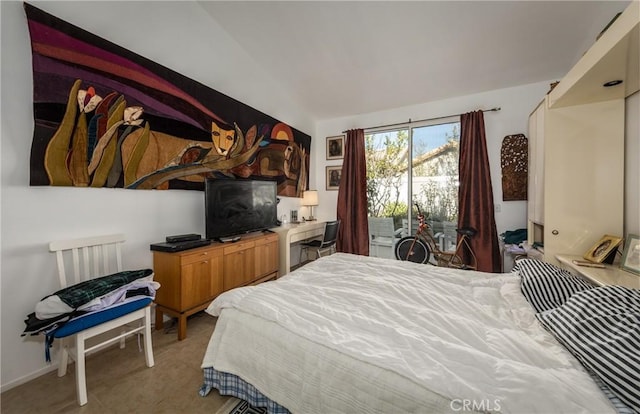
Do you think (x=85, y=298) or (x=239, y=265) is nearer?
(x=85, y=298)

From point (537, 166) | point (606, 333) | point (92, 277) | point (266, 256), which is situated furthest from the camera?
point (266, 256)

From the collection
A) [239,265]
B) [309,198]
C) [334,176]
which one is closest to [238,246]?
[239,265]

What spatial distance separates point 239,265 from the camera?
2.64 meters

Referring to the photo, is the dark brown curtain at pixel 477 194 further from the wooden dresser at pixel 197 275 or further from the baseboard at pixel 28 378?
the baseboard at pixel 28 378

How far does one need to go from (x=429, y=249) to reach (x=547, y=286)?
7.68 feet

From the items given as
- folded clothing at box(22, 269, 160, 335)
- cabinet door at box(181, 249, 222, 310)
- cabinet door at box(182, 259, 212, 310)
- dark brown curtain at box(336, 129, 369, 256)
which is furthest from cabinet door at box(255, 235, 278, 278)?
dark brown curtain at box(336, 129, 369, 256)

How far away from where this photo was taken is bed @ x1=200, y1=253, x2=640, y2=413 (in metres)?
0.77

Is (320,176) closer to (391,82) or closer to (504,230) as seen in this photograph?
(391,82)

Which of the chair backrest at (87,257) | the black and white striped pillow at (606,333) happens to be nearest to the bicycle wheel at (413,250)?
the black and white striped pillow at (606,333)

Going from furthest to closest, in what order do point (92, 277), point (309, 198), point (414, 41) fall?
point (309, 198) < point (414, 41) < point (92, 277)

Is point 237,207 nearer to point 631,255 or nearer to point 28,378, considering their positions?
point 28,378

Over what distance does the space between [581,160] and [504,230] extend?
62.2 inches

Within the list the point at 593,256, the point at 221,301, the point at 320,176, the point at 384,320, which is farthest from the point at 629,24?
the point at 320,176

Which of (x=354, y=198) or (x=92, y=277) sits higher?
(x=354, y=198)
